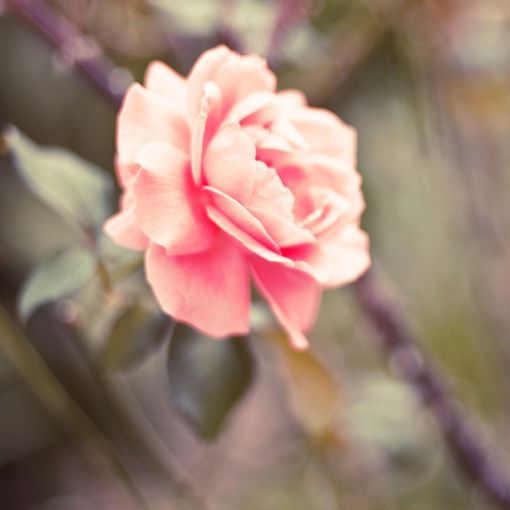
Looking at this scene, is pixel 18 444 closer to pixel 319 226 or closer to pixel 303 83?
pixel 303 83

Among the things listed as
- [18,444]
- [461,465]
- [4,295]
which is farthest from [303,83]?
[18,444]

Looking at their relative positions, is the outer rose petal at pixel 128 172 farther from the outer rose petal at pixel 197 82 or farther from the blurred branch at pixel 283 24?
the blurred branch at pixel 283 24

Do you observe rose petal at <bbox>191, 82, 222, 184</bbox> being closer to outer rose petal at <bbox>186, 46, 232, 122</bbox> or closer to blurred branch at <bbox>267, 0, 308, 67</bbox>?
outer rose petal at <bbox>186, 46, 232, 122</bbox>

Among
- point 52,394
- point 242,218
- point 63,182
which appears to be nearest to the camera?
point 242,218

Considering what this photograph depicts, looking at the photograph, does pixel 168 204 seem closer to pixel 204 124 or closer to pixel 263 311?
pixel 204 124

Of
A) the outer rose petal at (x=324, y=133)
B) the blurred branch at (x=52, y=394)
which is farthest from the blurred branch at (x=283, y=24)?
the blurred branch at (x=52, y=394)

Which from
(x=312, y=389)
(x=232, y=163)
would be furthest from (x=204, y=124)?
(x=312, y=389)
